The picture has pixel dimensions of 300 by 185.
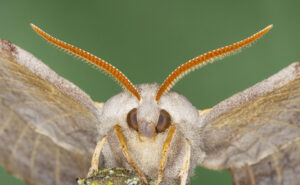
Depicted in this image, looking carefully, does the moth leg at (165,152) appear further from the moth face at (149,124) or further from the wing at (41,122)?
the wing at (41,122)

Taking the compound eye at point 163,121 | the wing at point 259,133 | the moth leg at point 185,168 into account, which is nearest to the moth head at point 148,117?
the compound eye at point 163,121

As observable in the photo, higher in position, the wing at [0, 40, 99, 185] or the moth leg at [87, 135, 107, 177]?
the wing at [0, 40, 99, 185]

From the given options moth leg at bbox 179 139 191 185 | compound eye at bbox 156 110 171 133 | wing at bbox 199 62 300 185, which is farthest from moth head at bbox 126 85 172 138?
wing at bbox 199 62 300 185

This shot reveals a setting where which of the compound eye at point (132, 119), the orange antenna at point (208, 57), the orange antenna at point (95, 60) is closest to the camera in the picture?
the orange antenna at point (208, 57)

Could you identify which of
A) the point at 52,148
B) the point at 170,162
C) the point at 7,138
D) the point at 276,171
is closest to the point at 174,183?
the point at 170,162

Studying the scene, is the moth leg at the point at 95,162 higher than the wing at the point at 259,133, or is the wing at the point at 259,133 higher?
the wing at the point at 259,133

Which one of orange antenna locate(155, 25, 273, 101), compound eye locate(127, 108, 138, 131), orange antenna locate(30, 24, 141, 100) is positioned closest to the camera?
orange antenna locate(155, 25, 273, 101)

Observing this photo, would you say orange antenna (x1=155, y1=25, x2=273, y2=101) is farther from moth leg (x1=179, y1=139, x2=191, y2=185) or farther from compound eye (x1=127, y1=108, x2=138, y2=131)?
moth leg (x1=179, y1=139, x2=191, y2=185)
